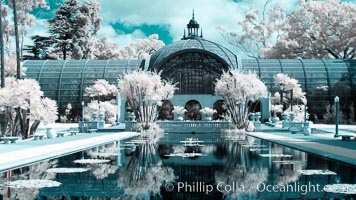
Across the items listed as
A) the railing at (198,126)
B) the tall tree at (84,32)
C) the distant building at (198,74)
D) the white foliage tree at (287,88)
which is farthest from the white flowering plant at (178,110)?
the tall tree at (84,32)

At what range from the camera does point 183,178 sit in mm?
10938

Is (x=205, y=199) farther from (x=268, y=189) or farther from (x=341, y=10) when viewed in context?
(x=341, y=10)

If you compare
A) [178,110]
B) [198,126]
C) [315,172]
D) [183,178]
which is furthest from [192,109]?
[183,178]

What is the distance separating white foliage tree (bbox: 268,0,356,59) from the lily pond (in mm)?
47946

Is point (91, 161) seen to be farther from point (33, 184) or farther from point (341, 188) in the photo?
point (341, 188)

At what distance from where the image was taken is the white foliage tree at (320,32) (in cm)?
5962

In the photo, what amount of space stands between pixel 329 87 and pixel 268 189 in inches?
1663

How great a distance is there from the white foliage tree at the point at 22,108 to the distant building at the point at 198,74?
22575mm

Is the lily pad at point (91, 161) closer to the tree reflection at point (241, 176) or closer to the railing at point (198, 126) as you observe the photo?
the tree reflection at point (241, 176)

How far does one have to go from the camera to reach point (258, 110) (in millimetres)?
48875

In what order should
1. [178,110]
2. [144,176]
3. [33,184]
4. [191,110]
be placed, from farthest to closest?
[191,110] → [178,110] → [144,176] → [33,184]

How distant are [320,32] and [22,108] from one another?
1913 inches

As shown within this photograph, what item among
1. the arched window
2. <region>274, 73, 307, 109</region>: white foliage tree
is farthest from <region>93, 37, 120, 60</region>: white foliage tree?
<region>274, 73, 307, 109</region>: white foliage tree

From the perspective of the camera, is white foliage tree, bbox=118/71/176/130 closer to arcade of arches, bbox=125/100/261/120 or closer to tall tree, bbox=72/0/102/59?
arcade of arches, bbox=125/100/261/120
